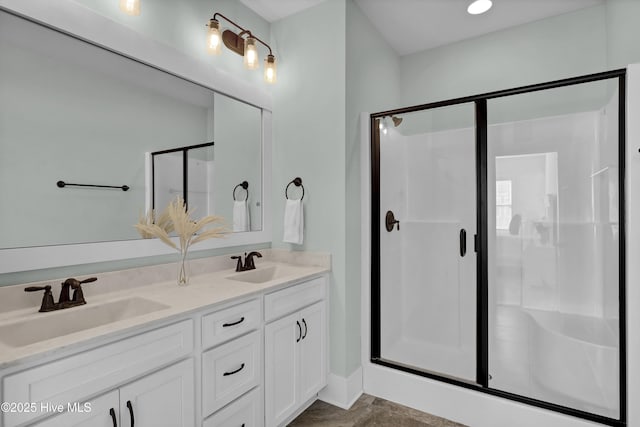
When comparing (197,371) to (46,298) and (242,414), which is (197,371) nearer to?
(242,414)

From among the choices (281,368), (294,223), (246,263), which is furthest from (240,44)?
(281,368)

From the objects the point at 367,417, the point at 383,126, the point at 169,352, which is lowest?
the point at 367,417

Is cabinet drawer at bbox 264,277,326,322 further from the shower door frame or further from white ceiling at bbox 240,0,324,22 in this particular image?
white ceiling at bbox 240,0,324,22

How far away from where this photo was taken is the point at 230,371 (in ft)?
4.80

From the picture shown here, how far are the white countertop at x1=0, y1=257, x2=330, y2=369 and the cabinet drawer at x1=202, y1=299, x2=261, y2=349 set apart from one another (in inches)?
1.9

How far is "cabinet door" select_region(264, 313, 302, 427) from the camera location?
1.67 metres

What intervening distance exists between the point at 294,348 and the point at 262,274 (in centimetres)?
54

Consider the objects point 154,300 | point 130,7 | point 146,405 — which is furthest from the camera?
point 130,7

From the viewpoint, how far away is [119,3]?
1.61 meters

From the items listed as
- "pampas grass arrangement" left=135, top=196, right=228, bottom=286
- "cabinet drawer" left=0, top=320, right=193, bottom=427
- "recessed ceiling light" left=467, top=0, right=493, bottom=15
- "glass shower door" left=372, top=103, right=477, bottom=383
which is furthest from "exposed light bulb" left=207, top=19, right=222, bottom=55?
"recessed ceiling light" left=467, top=0, right=493, bottom=15

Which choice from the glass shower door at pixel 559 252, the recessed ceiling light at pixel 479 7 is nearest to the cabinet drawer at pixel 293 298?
the glass shower door at pixel 559 252

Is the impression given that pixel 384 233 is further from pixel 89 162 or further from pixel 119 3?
pixel 119 3

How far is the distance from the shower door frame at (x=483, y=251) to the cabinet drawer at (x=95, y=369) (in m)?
1.41

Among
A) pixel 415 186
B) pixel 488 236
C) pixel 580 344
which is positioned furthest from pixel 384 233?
pixel 580 344
